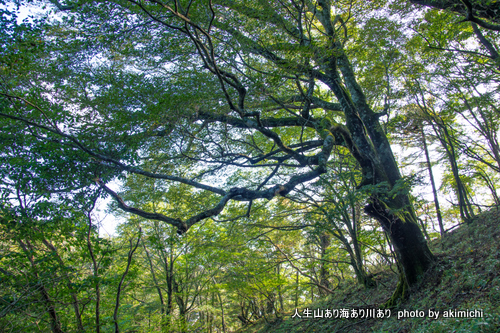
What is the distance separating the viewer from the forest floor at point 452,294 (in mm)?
3236

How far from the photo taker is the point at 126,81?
5.38 metres

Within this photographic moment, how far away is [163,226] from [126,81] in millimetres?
6891

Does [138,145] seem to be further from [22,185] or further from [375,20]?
[375,20]

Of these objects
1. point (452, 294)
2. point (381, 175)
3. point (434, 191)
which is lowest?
point (452, 294)

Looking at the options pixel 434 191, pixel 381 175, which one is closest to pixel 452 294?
pixel 381 175

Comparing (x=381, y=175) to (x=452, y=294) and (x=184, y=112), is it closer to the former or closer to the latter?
(x=452, y=294)

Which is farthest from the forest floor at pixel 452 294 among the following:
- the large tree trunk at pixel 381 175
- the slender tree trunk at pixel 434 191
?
the slender tree trunk at pixel 434 191

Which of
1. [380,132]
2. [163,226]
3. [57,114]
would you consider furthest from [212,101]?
[163,226]

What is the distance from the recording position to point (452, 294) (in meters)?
4.11

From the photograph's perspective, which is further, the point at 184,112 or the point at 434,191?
the point at 434,191

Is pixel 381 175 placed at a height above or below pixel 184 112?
below

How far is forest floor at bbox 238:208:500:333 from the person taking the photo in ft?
10.6

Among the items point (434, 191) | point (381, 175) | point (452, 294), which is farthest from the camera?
point (434, 191)

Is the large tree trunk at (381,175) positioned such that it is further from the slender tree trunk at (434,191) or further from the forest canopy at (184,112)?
the slender tree trunk at (434,191)
